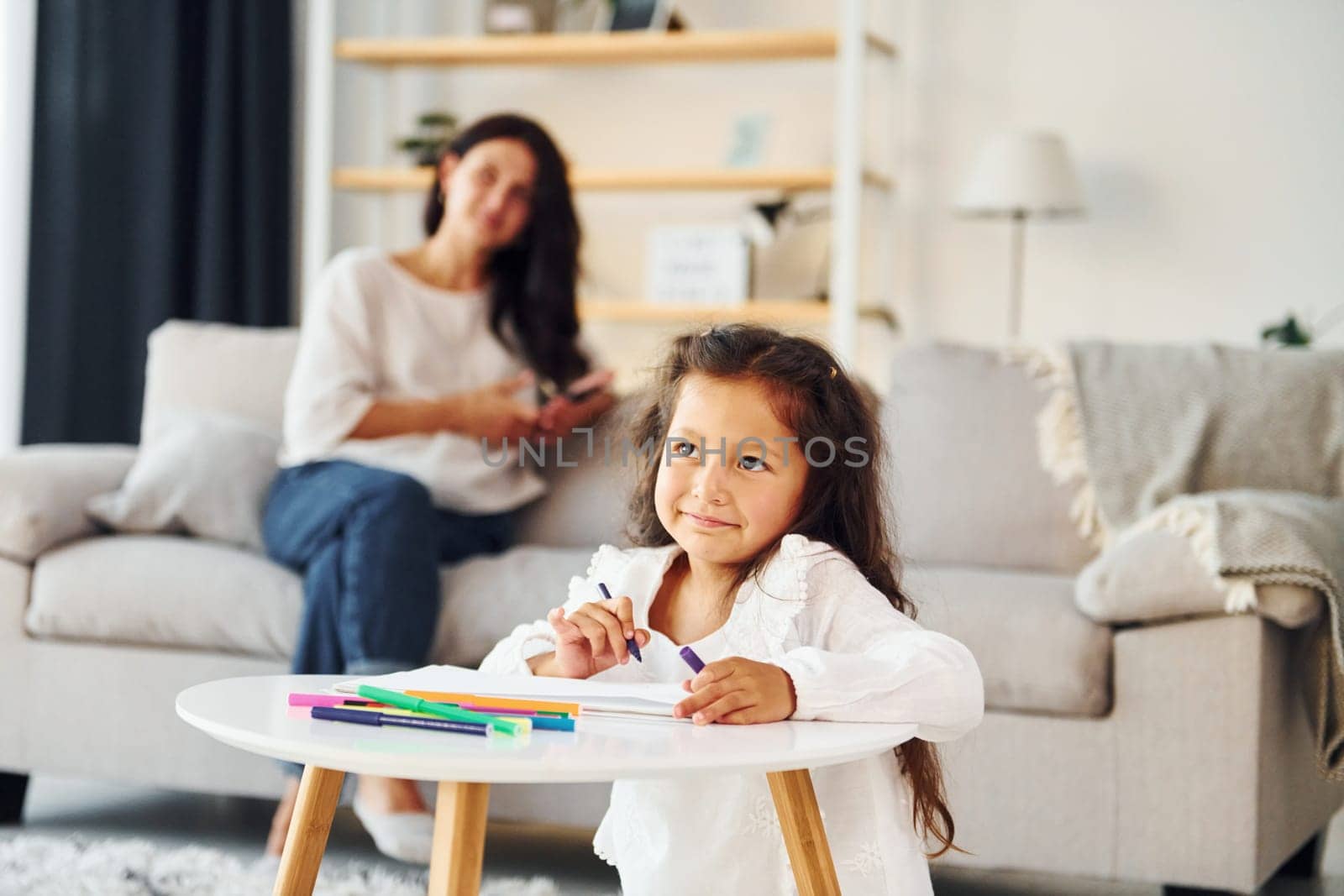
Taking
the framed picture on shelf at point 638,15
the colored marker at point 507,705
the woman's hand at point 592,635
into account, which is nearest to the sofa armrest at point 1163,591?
the woman's hand at point 592,635

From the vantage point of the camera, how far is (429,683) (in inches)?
39.3

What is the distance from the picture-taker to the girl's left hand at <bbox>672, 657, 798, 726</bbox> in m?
0.91

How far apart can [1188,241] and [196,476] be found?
255 cm

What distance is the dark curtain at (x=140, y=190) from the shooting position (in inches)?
129

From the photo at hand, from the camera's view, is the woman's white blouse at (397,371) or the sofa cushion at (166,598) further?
the woman's white blouse at (397,371)

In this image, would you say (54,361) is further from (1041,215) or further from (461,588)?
(1041,215)

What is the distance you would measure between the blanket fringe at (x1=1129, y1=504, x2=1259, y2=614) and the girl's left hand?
3.14 ft

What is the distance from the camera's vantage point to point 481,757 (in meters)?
0.79

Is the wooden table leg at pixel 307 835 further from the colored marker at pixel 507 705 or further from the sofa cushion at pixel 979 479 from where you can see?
the sofa cushion at pixel 979 479

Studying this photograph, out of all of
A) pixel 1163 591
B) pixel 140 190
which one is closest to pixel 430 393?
pixel 1163 591

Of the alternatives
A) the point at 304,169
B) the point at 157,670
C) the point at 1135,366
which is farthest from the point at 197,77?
the point at 1135,366

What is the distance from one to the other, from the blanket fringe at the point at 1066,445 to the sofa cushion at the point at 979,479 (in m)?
0.01

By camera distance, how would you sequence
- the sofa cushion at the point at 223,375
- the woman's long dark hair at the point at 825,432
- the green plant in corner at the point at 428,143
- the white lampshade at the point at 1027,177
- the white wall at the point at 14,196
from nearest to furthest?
1. the woman's long dark hair at the point at 825,432
2. the sofa cushion at the point at 223,375
3. the white wall at the point at 14,196
4. the white lampshade at the point at 1027,177
5. the green plant in corner at the point at 428,143

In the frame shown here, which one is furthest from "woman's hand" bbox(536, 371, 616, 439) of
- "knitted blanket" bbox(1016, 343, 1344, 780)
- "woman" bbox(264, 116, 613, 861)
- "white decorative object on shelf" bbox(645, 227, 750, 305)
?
"white decorative object on shelf" bbox(645, 227, 750, 305)
